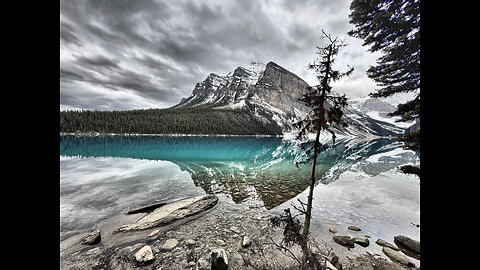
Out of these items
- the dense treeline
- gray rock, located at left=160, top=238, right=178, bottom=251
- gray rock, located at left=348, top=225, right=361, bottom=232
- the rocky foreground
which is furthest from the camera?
the dense treeline

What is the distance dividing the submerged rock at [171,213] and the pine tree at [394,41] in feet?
41.2

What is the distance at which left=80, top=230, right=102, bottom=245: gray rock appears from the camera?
27.5 feet

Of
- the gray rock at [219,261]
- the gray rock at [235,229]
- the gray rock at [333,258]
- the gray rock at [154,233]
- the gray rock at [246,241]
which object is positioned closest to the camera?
the gray rock at [219,261]

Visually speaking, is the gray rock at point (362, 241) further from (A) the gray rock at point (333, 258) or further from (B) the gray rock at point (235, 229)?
(B) the gray rock at point (235, 229)

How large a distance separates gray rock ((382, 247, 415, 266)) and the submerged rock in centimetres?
952

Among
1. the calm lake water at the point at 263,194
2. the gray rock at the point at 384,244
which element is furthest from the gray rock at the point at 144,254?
the gray rock at the point at 384,244

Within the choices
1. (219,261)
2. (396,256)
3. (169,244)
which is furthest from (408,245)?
(169,244)

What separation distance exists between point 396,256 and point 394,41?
34.3ft

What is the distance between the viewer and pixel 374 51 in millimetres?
11133

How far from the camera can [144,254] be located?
738cm

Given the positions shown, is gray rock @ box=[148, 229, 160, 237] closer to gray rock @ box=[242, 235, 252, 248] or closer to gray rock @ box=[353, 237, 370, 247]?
gray rock @ box=[242, 235, 252, 248]

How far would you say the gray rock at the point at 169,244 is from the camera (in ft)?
26.2

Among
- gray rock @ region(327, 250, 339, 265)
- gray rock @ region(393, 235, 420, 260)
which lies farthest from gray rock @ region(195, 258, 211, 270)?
gray rock @ region(393, 235, 420, 260)
